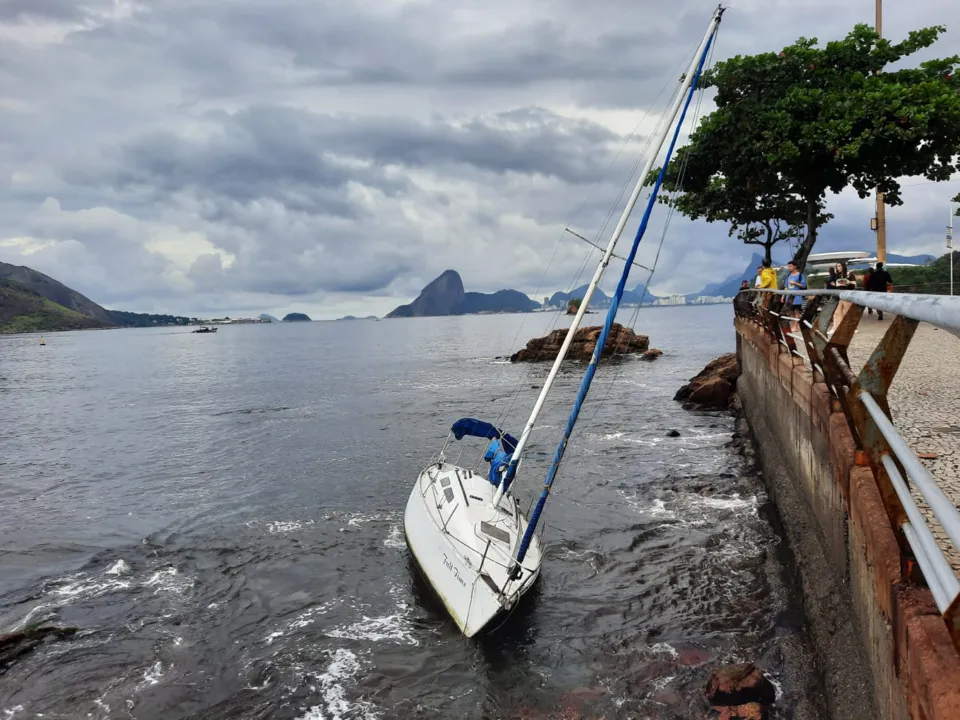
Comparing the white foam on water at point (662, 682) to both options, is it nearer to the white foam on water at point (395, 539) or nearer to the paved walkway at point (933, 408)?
the paved walkway at point (933, 408)

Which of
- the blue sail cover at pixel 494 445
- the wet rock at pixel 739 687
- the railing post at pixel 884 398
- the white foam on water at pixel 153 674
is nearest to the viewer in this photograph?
the railing post at pixel 884 398

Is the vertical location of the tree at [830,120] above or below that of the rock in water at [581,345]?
above

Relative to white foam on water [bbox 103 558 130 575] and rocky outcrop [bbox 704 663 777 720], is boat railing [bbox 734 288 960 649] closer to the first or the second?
rocky outcrop [bbox 704 663 777 720]

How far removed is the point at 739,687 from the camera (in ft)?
32.1

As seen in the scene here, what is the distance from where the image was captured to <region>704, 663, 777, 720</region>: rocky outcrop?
369 inches

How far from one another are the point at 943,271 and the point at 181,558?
49617 mm

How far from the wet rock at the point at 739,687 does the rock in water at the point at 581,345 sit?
53.0 metres

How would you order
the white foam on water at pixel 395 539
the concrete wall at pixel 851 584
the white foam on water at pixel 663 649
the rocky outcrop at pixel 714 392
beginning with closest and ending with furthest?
the concrete wall at pixel 851 584, the white foam on water at pixel 663 649, the white foam on water at pixel 395 539, the rocky outcrop at pixel 714 392

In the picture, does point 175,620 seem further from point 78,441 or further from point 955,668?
point 78,441

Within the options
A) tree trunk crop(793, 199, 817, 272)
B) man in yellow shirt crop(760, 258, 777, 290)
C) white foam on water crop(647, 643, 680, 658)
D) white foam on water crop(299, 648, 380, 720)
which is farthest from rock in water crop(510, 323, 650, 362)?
white foam on water crop(299, 648, 380, 720)

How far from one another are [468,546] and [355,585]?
4.21 metres

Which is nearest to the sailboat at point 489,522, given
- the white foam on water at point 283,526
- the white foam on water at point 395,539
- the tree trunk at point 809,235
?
the white foam on water at point 395,539

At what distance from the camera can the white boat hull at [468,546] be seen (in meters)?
12.6

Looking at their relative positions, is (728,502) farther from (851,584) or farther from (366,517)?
(851,584)
